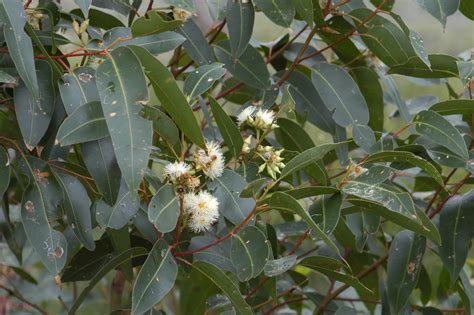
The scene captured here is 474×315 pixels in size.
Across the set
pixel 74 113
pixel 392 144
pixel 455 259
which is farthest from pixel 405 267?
pixel 74 113

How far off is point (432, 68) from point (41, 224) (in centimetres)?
68

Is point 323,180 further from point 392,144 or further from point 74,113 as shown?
point 74,113

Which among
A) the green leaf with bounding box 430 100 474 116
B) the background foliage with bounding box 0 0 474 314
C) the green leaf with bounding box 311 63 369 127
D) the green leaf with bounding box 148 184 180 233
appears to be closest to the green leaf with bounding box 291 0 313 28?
the background foliage with bounding box 0 0 474 314

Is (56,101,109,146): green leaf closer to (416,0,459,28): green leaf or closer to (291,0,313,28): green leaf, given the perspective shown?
(291,0,313,28): green leaf

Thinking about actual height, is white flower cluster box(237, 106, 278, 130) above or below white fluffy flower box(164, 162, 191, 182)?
above

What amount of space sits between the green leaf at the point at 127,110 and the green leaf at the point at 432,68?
1.73 ft

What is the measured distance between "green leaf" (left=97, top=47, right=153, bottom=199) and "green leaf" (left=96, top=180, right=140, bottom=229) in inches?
5.3

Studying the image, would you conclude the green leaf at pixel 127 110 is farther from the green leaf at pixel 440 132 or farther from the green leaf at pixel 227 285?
the green leaf at pixel 440 132

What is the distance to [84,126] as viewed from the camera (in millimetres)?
964

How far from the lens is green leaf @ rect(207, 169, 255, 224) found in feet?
3.43

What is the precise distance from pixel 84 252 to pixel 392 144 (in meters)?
0.53

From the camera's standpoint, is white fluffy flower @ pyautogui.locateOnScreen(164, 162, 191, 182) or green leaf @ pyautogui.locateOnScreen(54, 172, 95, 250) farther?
green leaf @ pyautogui.locateOnScreen(54, 172, 95, 250)

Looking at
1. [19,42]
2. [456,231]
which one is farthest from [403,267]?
[19,42]

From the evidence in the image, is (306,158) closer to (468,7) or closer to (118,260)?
(118,260)
